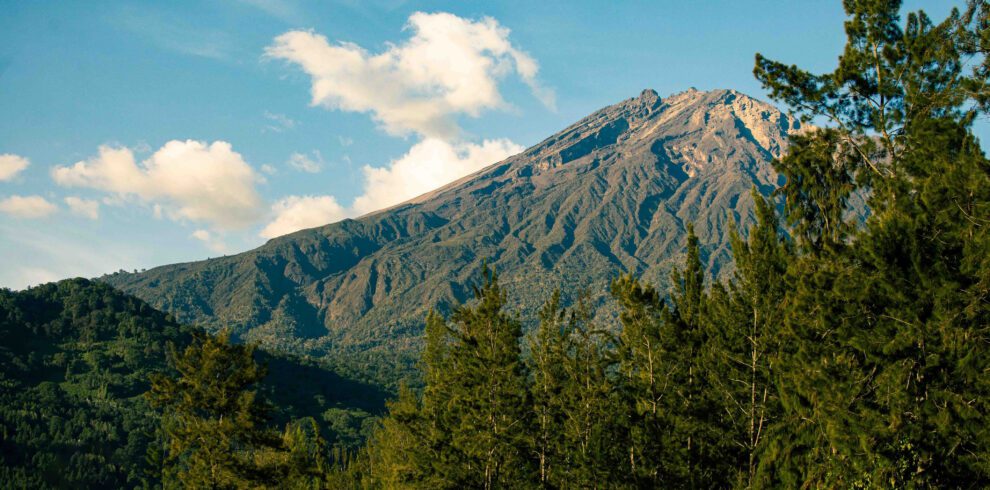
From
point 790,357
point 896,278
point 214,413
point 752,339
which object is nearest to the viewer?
point 896,278

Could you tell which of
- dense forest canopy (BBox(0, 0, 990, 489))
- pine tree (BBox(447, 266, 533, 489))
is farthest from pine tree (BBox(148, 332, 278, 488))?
pine tree (BBox(447, 266, 533, 489))

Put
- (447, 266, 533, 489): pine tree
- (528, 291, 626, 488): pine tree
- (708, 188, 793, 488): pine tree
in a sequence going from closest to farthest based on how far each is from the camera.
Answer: (708, 188, 793, 488): pine tree → (528, 291, 626, 488): pine tree → (447, 266, 533, 489): pine tree

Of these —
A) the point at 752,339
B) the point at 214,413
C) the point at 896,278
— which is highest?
the point at 896,278

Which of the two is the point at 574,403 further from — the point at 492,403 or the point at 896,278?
the point at 896,278

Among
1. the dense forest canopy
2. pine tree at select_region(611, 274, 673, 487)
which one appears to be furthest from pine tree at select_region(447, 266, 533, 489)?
pine tree at select_region(611, 274, 673, 487)

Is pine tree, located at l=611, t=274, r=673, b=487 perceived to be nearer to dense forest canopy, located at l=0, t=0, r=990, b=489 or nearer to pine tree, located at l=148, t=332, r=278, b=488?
dense forest canopy, located at l=0, t=0, r=990, b=489

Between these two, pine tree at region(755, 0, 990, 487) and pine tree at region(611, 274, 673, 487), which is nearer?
pine tree at region(755, 0, 990, 487)

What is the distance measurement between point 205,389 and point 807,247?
2206cm

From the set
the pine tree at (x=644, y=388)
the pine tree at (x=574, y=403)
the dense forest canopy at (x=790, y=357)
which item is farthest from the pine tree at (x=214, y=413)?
the pine tree at (x=644, y=388)

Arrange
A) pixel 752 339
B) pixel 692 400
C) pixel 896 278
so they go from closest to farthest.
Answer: pixel 896 278, pixel 752 339, pixel 692 400

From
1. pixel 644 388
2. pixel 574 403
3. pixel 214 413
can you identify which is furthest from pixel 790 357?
pixel 214 413

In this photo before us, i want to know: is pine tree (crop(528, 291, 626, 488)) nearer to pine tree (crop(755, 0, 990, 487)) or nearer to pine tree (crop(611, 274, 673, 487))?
pine tree (crop(611, 274, 673, 487))

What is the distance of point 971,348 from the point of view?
12.8 metres

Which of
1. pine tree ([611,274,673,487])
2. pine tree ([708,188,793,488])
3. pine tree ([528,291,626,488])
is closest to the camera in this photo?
pine tree ([708,188,793,488])
